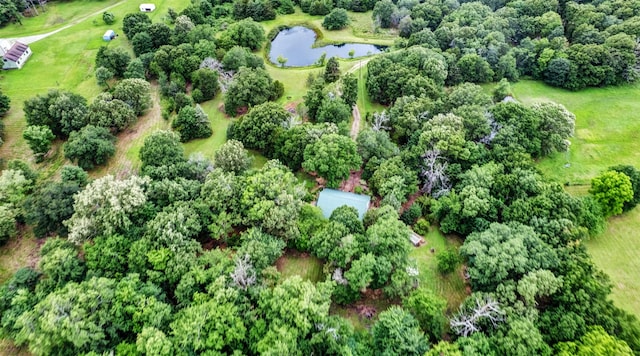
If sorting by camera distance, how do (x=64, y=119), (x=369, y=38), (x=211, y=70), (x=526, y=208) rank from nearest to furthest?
(x=526, y=208), (x=64, y=119), (x=211, y=70), (x=369, y=38)

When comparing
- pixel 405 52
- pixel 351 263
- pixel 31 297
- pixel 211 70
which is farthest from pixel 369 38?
pixel 31 297

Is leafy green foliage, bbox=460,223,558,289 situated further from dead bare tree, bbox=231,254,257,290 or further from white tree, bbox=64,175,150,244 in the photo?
white tree, bbox=64,175,150,244

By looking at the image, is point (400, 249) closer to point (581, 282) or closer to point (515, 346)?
point (515, 346)

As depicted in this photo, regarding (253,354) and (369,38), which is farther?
(369,38)

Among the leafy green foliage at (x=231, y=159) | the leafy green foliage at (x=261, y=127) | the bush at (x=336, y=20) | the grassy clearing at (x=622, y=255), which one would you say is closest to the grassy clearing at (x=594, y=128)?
the grassy clearing at (x=622, y=255)

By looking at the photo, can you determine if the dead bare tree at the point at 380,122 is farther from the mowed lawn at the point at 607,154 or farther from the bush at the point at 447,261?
the mowed lawn at the point at 607,154

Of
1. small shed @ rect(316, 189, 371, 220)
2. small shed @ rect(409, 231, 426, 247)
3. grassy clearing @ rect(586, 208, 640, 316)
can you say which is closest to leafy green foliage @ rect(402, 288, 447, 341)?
small shed @ rect(409, 231, 426, 247)

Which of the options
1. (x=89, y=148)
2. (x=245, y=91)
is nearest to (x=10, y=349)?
(x=89, y=148)
